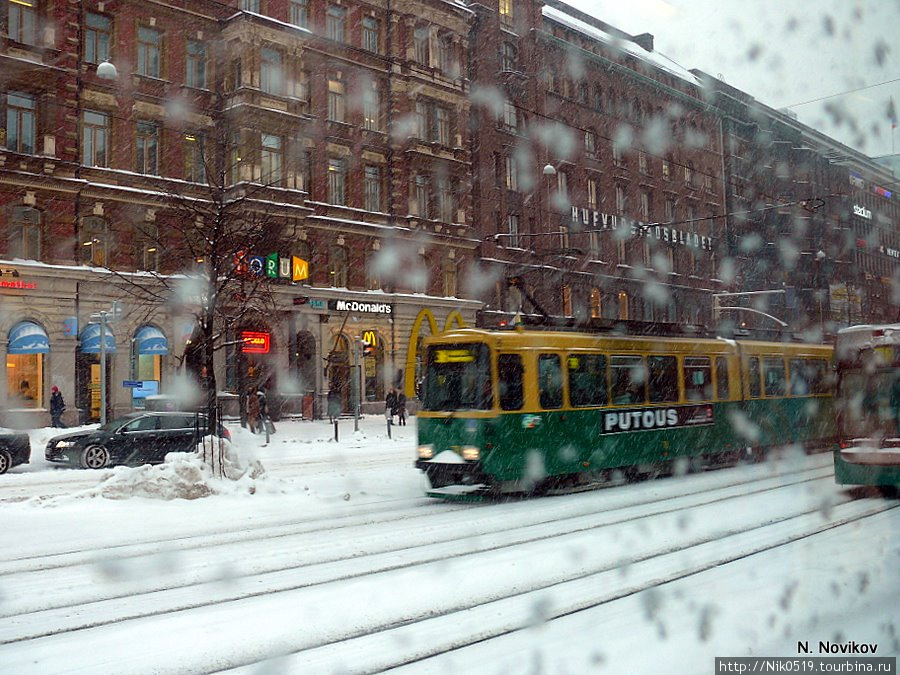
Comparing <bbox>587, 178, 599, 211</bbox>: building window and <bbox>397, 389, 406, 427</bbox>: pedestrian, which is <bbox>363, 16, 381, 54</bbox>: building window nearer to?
<bbox>587, 178, 599, 211</bbox>: building window

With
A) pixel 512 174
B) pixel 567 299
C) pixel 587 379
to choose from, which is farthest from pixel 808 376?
pixel 567 299

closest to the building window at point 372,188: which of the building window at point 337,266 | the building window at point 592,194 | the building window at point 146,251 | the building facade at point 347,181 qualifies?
the building facade at point 347,181

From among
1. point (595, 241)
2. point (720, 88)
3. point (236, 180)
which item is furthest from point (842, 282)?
point (236, 180)

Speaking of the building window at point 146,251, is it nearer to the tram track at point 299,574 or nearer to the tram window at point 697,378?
the tram window at point 697,378

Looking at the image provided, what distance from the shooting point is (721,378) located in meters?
19.4

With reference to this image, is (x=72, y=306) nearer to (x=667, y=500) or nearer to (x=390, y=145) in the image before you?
(x=390, y=145)

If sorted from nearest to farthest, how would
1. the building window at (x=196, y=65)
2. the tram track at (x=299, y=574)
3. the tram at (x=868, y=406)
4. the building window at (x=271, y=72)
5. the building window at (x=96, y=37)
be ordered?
the tram track at (x=299, y=574)
the tram at (x=868, y=406)
the building window at (x=96, y=37)
the building window at (x=196, y=65)
the building window at (x=271, y=72)

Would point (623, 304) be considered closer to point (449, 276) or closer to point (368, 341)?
point (449, 276)

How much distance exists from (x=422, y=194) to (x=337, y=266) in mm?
6821

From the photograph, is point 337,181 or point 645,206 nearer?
point 337,181

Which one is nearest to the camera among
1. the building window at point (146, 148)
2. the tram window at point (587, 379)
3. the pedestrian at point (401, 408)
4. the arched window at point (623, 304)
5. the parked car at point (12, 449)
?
the tram window at point (587, 379)

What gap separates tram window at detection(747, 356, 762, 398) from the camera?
808 inches

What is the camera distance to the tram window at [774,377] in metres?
21.1

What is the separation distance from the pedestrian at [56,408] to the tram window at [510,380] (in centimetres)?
2204
